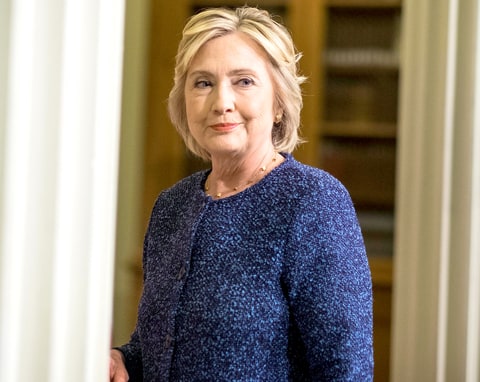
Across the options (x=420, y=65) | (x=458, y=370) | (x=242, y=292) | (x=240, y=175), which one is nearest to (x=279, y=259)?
(x=242, y=292)

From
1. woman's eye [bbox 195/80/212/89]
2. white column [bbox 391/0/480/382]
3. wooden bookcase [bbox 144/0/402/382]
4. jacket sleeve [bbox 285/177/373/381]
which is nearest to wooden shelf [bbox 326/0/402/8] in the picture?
wooden bookcase [bbox 144/0/402/382]

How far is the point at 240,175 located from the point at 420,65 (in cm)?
36

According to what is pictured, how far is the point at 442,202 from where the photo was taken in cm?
106

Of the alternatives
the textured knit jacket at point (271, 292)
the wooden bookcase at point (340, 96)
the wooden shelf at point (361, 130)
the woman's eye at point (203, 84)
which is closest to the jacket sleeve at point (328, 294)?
the textured knit jacket at point (271, 292)

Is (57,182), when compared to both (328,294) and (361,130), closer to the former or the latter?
(328,294)

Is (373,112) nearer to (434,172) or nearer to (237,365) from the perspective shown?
(434,172)

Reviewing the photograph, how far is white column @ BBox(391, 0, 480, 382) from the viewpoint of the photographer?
1.00 meters

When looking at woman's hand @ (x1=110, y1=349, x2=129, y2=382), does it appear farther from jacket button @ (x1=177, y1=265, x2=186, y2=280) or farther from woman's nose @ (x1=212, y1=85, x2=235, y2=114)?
woman's nose @ (x1=212, y1=85, x2=235, y2=114)

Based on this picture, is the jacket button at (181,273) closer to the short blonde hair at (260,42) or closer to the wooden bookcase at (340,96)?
the short blonde hair at (260,42)

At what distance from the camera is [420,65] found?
3.99ft

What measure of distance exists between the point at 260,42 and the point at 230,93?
0.30ft

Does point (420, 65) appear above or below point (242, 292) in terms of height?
above

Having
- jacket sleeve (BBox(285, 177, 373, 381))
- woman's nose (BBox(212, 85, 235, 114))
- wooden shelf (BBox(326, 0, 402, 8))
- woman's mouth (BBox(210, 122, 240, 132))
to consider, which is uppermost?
wooden shelf (BBox(326, 0, 402, 8))

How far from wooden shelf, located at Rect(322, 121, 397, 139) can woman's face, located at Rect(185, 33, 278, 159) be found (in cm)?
239
